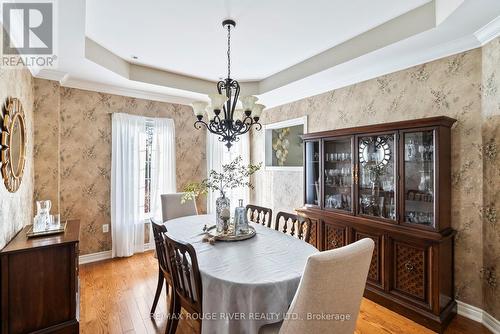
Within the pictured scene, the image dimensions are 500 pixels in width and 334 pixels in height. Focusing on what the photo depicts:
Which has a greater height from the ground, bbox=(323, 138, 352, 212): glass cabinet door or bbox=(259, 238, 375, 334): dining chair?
bbox=(323, 138, 352, 212): glass cabinet door

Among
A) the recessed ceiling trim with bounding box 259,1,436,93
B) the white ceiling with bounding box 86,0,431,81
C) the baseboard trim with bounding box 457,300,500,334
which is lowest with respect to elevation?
the baseboard trim with bounding box 457,300,500,334

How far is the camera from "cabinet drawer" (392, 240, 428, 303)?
2.30m

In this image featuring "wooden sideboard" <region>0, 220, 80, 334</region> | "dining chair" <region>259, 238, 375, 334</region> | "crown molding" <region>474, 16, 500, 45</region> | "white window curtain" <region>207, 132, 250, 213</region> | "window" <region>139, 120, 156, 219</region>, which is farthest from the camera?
"white window curtain" <region>207, 132, 250, 213</region>

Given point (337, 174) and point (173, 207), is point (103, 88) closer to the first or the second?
Answer: point (173, 207)

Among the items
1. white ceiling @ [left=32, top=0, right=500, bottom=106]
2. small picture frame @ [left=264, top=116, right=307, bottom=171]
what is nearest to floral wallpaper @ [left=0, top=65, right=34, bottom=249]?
white ceiling @ [left=32, top=0, right=500, bottom=106]

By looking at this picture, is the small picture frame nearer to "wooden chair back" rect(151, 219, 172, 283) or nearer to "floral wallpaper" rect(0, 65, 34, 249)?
"wooden chair back" rect(151, 219, 172, 283)

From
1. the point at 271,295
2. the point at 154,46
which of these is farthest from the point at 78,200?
the point at 271,295

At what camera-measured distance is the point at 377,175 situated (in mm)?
2803

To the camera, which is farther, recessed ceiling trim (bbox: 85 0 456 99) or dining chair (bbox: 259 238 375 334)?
recessed ceiling trim (bbox: 85 0 456 99)

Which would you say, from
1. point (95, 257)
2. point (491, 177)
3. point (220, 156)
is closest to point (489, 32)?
point (491, 177)

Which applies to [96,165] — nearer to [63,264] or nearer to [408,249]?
[63,264]

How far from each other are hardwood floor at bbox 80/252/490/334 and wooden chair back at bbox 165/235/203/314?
2.00 feet

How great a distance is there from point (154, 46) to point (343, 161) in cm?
267

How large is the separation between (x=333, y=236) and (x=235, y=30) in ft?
8.51
